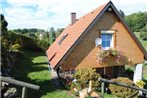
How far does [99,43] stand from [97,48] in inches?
17.3

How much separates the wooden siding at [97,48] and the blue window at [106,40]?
1.55ft

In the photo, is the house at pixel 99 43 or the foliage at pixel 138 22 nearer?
the house at pixel 99 43

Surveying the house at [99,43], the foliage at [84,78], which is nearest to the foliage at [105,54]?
the house at [99,43]

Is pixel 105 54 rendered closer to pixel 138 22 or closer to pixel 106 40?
pixel 106 40

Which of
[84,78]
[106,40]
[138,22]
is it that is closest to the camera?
[84,78]

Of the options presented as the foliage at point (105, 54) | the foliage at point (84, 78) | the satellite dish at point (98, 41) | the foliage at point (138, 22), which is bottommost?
the foliage at point (84, 78)

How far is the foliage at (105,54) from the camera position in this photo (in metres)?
20.9

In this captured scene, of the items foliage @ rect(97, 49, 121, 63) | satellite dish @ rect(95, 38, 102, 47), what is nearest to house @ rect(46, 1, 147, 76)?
satellite dish @ rect(95, 38, 102, 47)

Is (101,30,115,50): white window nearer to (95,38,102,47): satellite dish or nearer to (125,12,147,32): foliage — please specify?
(95,38,102,47): satellite dish

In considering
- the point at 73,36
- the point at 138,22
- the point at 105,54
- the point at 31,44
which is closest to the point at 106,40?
the point at 105,54

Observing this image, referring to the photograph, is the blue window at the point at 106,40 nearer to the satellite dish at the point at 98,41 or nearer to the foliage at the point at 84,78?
the satellite dish at the point at 98,41

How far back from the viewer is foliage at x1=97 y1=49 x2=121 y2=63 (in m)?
20.9

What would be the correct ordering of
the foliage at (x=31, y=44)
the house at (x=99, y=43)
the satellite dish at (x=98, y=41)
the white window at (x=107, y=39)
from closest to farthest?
the house at (x=99, y=43)
the satellite dish at (x=98, y=41)
the white window at (x=107, y=39)
the foliage at (x=31, y=44)

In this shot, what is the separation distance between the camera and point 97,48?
2108cm
